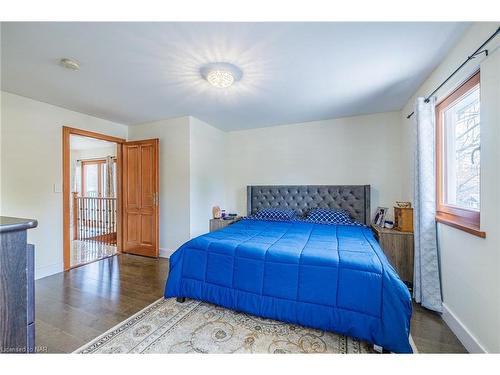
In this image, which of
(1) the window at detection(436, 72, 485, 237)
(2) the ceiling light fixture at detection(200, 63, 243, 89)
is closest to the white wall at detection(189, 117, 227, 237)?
(2) the ceiling light fixture at detection(200, 63, 243, 89)

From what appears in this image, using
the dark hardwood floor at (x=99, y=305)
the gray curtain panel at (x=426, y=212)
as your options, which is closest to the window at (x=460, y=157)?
the gray curtain panel at (x=426, y=212)

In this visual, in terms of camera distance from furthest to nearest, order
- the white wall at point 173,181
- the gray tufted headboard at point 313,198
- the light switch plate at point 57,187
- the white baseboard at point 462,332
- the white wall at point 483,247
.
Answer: the white wall at point 173,181 → the gray tufted headboard at point 313,198 → the light switch plate at point 57,187 → the white baseboard at point 462,332 → the white wall at point 483,247

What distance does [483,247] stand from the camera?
1493 millimetres

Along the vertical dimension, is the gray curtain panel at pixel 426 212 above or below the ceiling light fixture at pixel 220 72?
below

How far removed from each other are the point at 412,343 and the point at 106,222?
A: 5.91 meters

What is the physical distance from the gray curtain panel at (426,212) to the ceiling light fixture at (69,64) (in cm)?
349

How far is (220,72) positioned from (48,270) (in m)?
3.48

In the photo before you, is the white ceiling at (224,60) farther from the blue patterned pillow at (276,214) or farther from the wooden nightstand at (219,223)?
the wooden nightstand at (219,223)

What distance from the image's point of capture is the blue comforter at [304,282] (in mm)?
1526

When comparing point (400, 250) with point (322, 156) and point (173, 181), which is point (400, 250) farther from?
point (173, 181)

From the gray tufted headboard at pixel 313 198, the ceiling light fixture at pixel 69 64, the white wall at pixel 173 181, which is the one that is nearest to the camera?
the ceiling light fixture at pixel 69 64

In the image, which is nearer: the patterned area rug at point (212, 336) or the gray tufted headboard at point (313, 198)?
the patterned area rug at point (212, 336)
